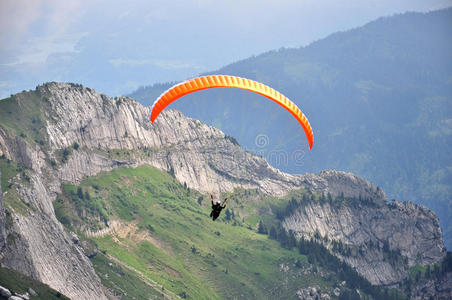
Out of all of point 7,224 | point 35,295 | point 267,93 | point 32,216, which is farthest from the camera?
point 32,216

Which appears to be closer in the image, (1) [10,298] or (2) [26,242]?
(1) [10,298]

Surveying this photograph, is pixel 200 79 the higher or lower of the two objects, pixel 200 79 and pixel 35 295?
the higher

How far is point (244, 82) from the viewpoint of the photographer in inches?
4232

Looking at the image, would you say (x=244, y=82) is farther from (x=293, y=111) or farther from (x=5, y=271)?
(x=5, y=271)

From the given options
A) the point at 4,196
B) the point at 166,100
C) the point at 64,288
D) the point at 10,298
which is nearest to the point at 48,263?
the point at 64,288

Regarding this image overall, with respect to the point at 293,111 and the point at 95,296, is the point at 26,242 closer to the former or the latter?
the point at 95,296

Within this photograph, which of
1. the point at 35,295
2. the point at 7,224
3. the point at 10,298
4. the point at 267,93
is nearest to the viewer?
the point at 267,93

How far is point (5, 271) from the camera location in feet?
537

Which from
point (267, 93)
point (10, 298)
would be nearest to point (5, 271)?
point (10, 298)

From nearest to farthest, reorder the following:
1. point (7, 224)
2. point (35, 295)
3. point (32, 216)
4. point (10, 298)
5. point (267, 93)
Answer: point (267, 93) → point (10, 298) → point (35, 295) → point (7, 224) → point (32, 216)

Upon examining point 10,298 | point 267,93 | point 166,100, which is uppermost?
point 267,93

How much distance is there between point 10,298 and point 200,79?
67.4 meters

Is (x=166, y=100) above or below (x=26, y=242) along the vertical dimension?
above

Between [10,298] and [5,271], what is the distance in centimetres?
1953
